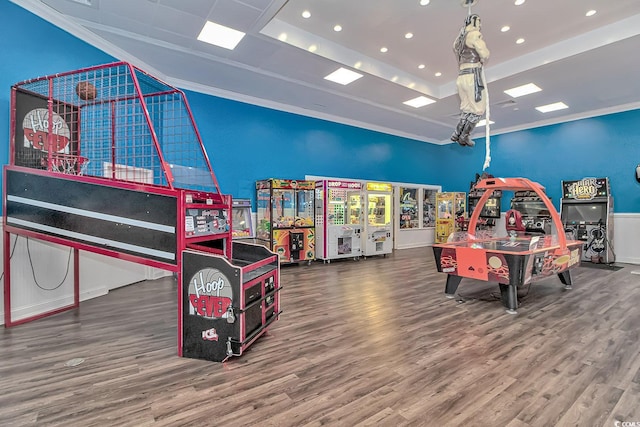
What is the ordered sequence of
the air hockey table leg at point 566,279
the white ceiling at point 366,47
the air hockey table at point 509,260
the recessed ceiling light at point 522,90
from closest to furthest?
the air hockey table at point 509,260 → the white ceiling at point 366,47 → the air hockey table leg at point 566,279 → the recessed ceiling light at point 522,90

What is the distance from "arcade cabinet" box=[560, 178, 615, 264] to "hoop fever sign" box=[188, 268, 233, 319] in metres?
7.84

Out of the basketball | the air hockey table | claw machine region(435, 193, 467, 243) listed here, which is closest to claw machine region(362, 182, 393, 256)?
claw machine region(435, 193, 467, 243)

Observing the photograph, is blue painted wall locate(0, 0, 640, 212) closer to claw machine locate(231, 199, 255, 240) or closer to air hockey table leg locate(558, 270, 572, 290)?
claw machine locate(231, 199, 255, 240)

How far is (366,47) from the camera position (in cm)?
Result: 517

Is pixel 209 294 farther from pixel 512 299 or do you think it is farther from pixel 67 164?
pixel 512 299

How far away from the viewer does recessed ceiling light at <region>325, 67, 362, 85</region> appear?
18.1ft

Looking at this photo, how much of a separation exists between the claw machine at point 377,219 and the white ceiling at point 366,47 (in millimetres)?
2039

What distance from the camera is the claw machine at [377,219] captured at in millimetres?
7422

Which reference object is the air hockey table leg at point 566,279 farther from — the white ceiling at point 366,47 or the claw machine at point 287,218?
the claw machine at point 287,218

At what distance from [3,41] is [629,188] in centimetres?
1098

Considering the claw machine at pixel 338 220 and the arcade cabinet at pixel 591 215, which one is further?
the claw machine at pixel 338 220

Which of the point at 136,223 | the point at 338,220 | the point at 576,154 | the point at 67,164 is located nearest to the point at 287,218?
the point at 338,220

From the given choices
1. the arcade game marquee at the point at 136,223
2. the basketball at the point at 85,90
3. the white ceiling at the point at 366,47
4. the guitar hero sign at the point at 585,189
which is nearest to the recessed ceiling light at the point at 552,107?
the white ceiling at the point at 366,47

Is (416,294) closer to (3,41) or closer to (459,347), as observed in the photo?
(459,347)
